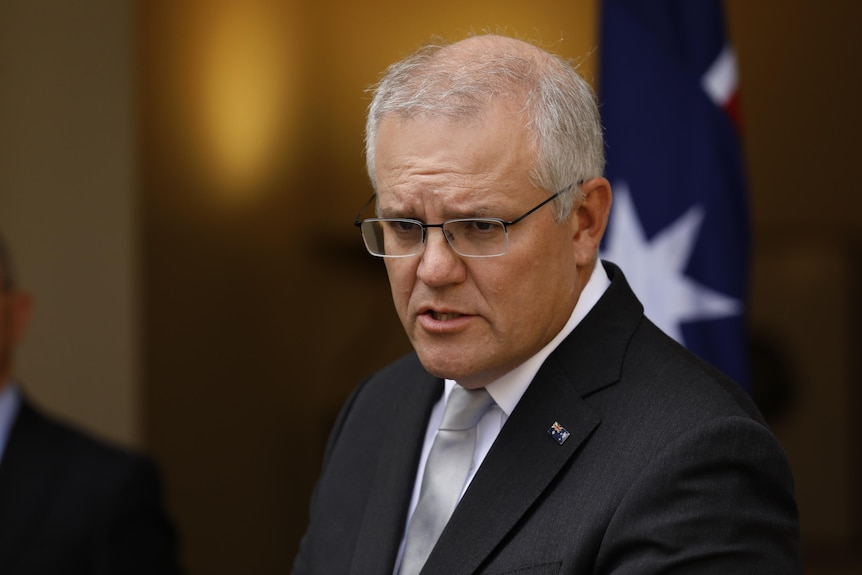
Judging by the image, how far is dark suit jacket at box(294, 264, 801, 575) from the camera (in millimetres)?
1493

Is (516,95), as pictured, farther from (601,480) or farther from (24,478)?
(24,478)

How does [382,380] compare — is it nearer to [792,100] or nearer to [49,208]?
[49,208]

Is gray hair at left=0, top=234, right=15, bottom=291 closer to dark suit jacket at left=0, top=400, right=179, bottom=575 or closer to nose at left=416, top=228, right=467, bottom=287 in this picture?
dark suit jacket at left=0, top=400, right=179, bottom=575

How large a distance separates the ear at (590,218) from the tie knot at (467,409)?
239mm

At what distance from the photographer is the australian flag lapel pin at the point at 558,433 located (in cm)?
171

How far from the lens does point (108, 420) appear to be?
17.1 ft

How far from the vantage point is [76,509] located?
3367 millimetres

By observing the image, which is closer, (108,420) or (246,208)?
(108,420)

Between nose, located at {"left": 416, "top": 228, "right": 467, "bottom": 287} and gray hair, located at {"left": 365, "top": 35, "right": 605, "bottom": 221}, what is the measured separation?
0.15m

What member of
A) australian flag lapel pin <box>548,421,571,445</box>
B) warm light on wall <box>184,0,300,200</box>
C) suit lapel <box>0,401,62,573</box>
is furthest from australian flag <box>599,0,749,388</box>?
warm light on wall <box>184,0,300,200</box>

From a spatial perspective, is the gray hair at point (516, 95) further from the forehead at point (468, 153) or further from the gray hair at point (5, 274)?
the gray hair at point (5, 274)

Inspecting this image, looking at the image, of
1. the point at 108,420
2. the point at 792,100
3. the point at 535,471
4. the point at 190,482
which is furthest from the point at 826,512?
the point at 535,471

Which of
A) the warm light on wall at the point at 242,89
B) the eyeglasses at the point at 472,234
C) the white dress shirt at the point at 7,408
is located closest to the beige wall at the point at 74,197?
the warm light on wall at the point at 242,89

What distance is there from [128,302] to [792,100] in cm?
337
